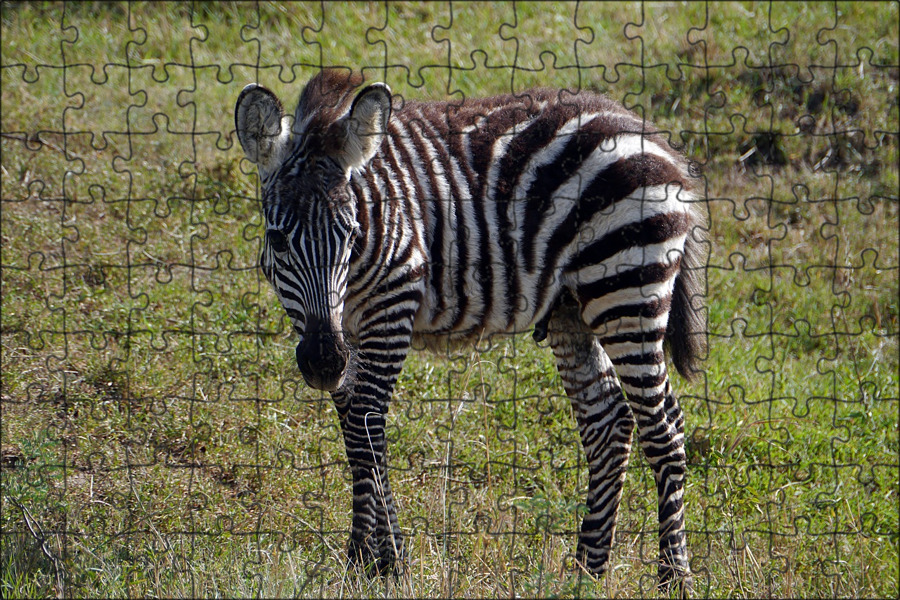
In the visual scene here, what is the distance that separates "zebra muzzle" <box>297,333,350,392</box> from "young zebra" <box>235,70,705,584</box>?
32 centimetres

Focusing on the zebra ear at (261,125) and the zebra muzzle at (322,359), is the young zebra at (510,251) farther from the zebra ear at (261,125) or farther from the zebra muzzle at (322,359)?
the zebra muzzle at (322,359)

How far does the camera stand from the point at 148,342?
7.43m

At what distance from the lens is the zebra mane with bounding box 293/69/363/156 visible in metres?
4.94

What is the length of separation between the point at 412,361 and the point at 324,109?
3056 mm

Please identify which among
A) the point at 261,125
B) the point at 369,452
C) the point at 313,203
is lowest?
the point at 369,452

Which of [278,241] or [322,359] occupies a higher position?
[278,241]

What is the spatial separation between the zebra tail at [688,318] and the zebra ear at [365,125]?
2.23 meters

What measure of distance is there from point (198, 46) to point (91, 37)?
4.35 ft

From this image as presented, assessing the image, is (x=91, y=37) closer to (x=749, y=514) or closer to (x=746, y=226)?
(x=746, y=226)

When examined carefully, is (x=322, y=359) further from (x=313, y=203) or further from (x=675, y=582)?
(x=675, y=582)

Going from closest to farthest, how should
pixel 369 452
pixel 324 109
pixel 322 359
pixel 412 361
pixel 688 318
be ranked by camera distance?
pixel 322 359
pixel 324 109
pixel 369 452
pixel 688 318
pixel 412 361

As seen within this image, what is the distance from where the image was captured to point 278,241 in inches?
189

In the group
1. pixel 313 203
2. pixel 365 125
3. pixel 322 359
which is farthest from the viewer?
pixel 365 125

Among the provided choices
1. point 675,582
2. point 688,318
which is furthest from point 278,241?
point 675,582
